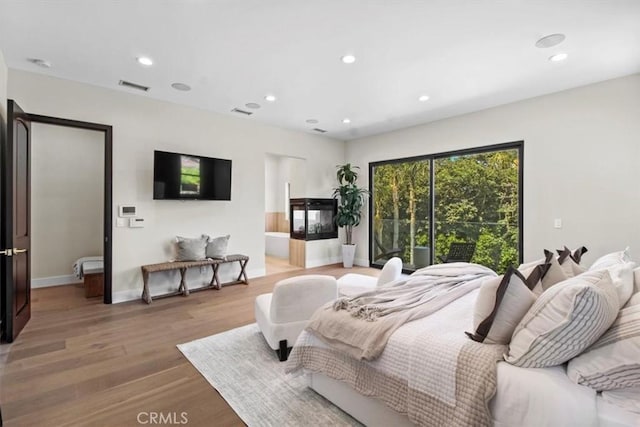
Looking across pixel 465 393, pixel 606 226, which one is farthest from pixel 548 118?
pixel 465 393

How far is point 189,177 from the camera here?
480cm

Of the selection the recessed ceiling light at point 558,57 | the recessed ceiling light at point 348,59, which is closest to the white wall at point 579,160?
the recessed ceiling light at point 558,57

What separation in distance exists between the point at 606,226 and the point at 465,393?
153 inches

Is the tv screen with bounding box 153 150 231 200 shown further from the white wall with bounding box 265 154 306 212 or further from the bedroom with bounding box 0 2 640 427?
the white wall with bounding box 265 154 306 212

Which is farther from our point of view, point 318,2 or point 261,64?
point 261,64

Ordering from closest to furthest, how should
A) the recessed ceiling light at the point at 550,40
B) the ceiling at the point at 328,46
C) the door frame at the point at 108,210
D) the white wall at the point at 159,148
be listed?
1. the ceiling at the point at 328,46
2. the recessed ceiling light at the point at 550,40
3. the white wall at the point at 159,148
4. the door frame at the point at 108,210

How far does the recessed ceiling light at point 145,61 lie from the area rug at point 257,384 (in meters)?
3.03

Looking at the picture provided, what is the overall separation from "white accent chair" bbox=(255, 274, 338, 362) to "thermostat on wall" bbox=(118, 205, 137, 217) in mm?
2919

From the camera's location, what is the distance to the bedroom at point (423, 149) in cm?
371

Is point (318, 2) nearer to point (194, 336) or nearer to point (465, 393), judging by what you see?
point (465, 393)

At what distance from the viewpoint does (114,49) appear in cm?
313

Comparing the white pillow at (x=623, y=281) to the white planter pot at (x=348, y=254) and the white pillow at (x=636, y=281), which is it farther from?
the white planter pot at (x=348, y=254)

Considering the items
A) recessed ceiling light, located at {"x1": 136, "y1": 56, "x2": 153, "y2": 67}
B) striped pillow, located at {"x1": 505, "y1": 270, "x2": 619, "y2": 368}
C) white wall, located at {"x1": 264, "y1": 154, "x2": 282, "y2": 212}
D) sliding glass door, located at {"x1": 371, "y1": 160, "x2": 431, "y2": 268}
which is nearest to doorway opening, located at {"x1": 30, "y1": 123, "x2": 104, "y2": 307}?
recessed ceiling light, located at {"x1": 136, "y1": 56, "x2": 153, "y2": 67}

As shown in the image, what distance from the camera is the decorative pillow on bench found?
15.4 feet
